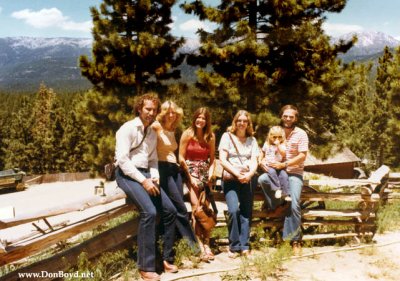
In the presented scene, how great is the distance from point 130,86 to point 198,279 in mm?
14930

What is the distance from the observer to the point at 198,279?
5.08 m

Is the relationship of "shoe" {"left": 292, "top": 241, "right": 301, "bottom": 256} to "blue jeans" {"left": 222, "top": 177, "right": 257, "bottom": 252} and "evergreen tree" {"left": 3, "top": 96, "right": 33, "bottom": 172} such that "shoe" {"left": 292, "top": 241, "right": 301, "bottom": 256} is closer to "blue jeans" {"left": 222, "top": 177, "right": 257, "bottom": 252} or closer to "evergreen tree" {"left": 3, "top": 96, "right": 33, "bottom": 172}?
"blue jeans" {"left": 222, "top": 177, "right": 257, "bottom": 252}

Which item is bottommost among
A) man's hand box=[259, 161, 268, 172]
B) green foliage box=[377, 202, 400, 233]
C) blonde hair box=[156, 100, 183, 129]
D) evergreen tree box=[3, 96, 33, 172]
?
evergreen tree box=[3, 96, 33, 172]

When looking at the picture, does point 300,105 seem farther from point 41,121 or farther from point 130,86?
point 41,121

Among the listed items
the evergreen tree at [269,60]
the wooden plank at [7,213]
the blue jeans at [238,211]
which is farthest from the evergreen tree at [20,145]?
the wooden plank at [7,213]

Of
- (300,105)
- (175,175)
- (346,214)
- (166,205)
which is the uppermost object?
(300,105)

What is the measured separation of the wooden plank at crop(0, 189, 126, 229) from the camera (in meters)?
4.19

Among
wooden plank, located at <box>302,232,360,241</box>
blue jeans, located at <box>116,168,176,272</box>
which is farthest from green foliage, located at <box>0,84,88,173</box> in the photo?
blue jeans, located at <box>116,168,176,272</box>

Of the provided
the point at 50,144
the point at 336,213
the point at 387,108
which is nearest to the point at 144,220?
the point at 336,213

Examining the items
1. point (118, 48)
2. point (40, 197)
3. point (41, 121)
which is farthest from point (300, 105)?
point (41, 121)

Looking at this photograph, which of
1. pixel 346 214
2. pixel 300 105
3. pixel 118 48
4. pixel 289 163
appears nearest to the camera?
pixel 289 163

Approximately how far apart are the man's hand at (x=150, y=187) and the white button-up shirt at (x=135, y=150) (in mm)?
66

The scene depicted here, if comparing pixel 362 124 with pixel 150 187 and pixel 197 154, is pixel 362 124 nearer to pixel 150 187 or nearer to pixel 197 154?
pixel 197 154

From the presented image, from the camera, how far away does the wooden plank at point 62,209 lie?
419 centimetres
